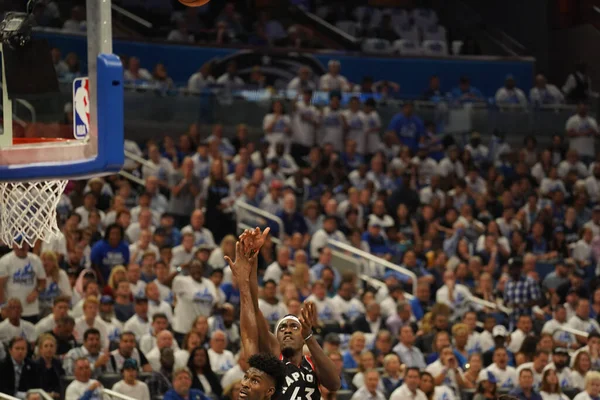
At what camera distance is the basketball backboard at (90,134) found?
5859 millimetres

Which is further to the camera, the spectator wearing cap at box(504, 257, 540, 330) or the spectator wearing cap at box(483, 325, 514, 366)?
the spectator wearing cap at box(504, 257, 540, 330)

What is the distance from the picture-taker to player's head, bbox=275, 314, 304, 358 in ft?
25.4

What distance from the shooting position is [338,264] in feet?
52.3

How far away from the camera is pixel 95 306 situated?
12.1 meters

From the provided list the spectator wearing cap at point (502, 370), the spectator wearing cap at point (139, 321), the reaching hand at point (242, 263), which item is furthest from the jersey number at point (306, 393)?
the spectator wearing cap at point (502, 370)

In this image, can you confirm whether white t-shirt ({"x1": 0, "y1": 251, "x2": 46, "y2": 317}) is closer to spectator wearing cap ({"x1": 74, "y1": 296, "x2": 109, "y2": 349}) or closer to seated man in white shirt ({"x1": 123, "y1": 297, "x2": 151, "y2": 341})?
spectator wearing cap ({"x1": 74, "y1": 296, "x2": 109, "y2": 349})

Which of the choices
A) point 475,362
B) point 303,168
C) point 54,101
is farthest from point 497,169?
point 54,101

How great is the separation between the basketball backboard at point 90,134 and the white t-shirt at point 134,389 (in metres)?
5.49

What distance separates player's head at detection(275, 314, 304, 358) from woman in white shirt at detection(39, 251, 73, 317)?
5.34 m

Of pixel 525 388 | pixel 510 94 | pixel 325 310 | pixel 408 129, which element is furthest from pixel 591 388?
pixel 510 94

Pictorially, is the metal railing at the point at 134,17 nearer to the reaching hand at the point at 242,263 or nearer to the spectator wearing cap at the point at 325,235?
the spectator wearing cap at the point at 325,235

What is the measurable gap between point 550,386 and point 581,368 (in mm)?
807

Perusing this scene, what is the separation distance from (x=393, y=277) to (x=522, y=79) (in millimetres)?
9517

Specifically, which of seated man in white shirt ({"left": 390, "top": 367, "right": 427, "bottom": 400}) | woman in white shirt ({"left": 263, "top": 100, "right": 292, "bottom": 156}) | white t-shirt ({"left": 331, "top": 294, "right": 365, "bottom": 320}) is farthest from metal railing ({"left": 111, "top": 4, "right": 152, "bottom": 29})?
seated man in white shirt ({"left": 390, "top": 367, "right": 427, "bottom": 400})
